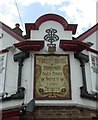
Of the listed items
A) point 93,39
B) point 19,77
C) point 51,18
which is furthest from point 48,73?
point 93,39

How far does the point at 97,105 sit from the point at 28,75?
299cm

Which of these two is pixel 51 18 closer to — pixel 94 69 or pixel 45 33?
pixel 45 33

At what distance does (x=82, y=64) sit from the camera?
37.6ft

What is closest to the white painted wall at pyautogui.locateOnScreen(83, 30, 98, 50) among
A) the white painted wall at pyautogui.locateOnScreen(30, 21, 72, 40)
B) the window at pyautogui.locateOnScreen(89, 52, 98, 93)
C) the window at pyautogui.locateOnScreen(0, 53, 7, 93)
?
the window at pyautogui.locateOnScreen(89, 52, 98, 93)

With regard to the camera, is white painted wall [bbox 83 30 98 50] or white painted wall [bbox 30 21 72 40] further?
white painted wall [bbox 83 30 98 50]

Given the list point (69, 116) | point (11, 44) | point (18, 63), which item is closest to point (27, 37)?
point (11, 44)

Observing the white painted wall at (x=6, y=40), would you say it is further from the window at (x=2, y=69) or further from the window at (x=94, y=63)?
the window at (x=94, y=63)

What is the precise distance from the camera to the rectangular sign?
10.6m

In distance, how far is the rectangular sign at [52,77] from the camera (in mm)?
10594

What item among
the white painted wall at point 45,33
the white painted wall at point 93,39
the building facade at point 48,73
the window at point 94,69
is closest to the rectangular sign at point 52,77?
the building facade at point 48,73

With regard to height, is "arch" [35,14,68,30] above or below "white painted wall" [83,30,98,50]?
above

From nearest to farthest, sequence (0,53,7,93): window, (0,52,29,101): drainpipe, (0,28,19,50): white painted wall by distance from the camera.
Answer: (0,52,29,101): drainpipe, (0,53,7,93): window, (0,28,19,50): white painted wall

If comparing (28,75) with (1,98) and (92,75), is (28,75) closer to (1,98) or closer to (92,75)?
(1,98)

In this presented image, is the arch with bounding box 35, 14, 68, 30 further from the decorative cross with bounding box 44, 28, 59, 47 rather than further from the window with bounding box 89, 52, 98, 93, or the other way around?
the window with bounding box 89, 52, 98, 93
